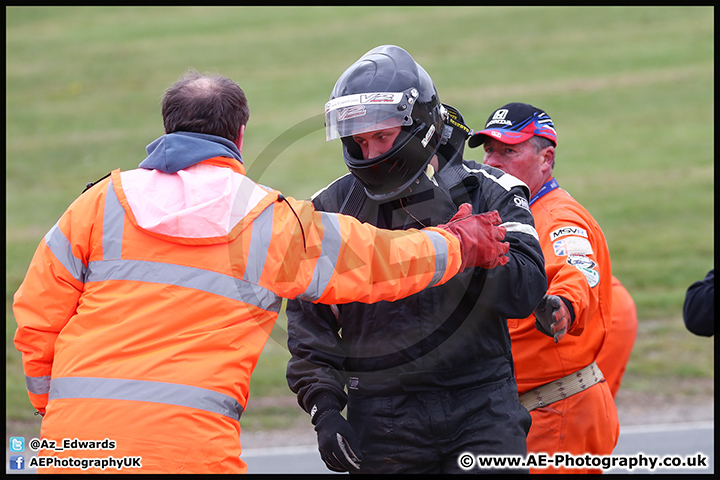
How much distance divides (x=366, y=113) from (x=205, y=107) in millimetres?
750

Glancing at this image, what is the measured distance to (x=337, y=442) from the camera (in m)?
3.70

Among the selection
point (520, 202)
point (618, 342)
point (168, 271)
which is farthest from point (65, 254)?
point (618, 342)

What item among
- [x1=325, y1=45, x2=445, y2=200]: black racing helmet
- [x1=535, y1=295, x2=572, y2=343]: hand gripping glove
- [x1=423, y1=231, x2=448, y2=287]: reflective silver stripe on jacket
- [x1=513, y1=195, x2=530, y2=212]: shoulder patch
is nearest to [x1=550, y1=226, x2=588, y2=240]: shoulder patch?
[x1=535, y1=295, x2=572, y2=343]: hand gripping glove

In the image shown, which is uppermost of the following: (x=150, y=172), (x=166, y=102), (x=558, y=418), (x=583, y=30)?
(x=583, y=30)

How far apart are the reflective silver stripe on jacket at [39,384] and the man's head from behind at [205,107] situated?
107 centimetres

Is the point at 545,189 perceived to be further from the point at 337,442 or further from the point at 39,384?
the point at 39,384

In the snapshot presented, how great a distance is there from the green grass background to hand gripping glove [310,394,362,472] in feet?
16.9

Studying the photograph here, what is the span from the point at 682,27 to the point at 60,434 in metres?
26.4

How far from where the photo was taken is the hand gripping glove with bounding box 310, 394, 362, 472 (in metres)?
3.71

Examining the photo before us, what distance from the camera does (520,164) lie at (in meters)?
5.04

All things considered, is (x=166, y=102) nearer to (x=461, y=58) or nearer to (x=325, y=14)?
(x=461, y=58)

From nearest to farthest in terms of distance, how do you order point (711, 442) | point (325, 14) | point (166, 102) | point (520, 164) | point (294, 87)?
point (166, 102) < point (520, 164) < point (711, 442) < point (294, 87) < point (325, 14)

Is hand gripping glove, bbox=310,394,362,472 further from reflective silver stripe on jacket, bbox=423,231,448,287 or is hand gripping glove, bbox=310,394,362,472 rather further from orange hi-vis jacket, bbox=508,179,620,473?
orange hi-vis jacket, bbox=508,179,620,473

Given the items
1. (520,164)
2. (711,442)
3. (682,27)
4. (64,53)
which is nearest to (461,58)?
(682,27)
